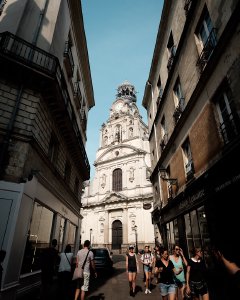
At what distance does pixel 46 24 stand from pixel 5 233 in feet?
29.3

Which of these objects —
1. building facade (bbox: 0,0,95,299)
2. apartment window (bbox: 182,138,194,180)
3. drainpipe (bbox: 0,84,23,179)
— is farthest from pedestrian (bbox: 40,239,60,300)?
apartment window (bbox: 182,138,194,180)

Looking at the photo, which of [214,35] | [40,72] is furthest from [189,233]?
[40,72]

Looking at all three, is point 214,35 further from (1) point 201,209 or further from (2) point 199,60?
(1) point 201,209

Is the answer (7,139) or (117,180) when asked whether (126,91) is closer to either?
(117,180)

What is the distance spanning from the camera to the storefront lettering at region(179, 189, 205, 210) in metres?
7.15

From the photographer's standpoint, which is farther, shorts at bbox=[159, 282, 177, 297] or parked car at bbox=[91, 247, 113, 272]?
parked car at bbox=[91, 247, 113, 272]

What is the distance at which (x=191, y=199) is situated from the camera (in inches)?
315

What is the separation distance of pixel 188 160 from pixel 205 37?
5012 millimetres

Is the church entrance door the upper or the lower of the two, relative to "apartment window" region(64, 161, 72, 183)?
lower

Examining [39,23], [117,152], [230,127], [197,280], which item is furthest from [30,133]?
[117,152]

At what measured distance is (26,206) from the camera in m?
6.79

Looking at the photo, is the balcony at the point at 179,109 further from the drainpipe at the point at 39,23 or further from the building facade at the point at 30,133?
the drainpipe at the point at 39,23

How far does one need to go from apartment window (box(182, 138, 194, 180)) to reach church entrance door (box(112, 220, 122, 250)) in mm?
27266

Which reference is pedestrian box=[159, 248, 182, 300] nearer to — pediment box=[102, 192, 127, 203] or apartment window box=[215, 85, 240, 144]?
apartment window box=[215, 85, 240, 144]
